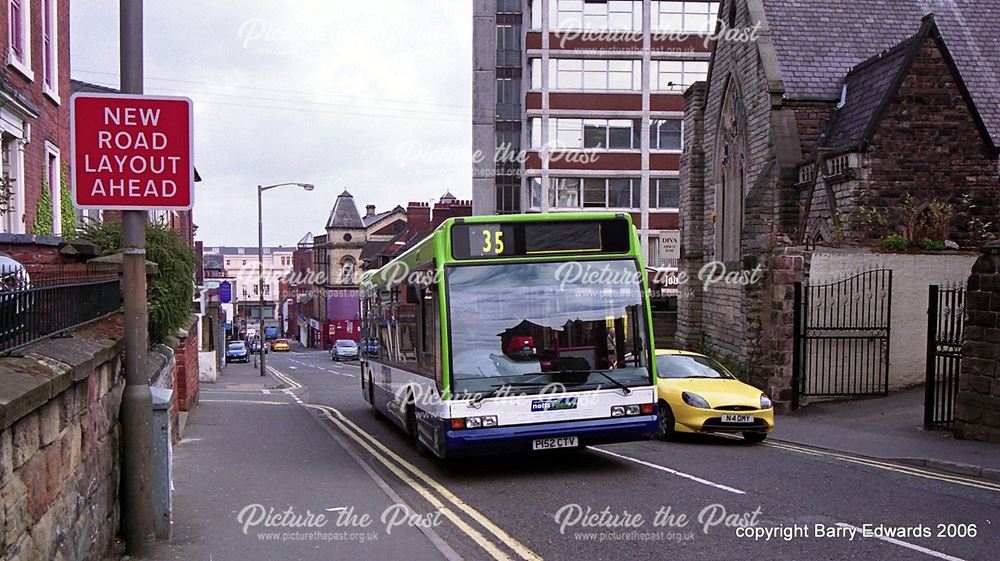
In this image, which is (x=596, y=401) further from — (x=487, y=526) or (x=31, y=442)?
(x=31, y=442)

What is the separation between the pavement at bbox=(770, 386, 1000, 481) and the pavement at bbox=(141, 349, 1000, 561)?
105 millimetres

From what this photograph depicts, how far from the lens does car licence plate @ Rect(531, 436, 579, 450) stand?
9906 millimetres

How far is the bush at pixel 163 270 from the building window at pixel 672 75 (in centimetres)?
3760

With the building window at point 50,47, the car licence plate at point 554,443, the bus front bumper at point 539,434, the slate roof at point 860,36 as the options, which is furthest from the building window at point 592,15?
the car licence plate at point 554,443

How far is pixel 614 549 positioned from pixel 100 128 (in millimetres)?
5312

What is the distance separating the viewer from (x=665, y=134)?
48.2 metres

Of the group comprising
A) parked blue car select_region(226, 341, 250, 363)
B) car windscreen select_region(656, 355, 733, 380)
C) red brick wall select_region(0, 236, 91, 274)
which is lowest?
parked blue car select_region(226, 341, 250, 363)

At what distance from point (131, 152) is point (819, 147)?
19699mm

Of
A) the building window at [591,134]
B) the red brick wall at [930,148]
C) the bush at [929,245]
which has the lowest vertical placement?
the bush at [929,245]

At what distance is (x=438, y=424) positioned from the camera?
32.8ft

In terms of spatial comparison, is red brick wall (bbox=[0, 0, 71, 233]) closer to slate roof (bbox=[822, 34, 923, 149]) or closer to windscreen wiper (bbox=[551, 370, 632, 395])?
windscreen wiper (bbox=[551, 370, 632, 395])

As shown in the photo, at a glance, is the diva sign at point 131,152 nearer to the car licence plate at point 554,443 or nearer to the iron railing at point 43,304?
the iron railing at point 43,304

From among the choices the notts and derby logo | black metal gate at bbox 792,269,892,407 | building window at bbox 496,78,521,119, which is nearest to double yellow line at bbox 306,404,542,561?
the notts and derby logo

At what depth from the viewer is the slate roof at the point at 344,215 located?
300ft
